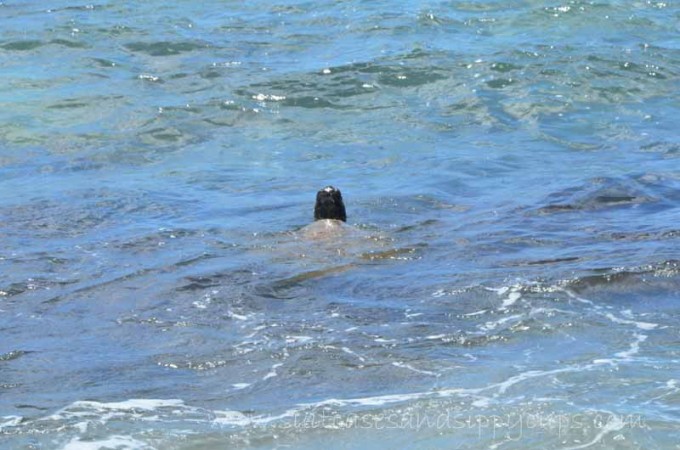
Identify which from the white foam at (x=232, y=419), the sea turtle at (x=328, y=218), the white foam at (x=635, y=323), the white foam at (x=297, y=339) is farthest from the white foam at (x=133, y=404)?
the sea turtle at (x=328, y=218)

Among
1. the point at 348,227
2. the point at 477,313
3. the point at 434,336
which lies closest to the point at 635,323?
the point at 477,313

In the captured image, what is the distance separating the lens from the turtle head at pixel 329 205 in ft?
32.0

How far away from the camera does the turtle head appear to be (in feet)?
32.0

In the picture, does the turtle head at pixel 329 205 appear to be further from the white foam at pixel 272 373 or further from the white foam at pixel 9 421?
the white foam at pixel 9 421

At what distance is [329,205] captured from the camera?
32.0 ft

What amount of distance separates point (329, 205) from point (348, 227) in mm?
265

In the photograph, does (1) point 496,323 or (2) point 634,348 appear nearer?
(2) point 634,348

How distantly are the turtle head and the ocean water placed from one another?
11.0 inches

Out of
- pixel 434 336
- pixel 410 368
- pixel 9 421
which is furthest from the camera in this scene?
pixel 434 336

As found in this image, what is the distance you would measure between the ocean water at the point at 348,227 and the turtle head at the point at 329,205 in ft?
0.92

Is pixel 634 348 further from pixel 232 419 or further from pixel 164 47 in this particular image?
pixel 164 47

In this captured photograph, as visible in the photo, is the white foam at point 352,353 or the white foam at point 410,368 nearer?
the white foam at point 410,368

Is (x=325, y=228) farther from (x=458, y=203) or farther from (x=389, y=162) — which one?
(x=389, y=162)

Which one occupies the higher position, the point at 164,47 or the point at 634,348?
the point at 164,47
